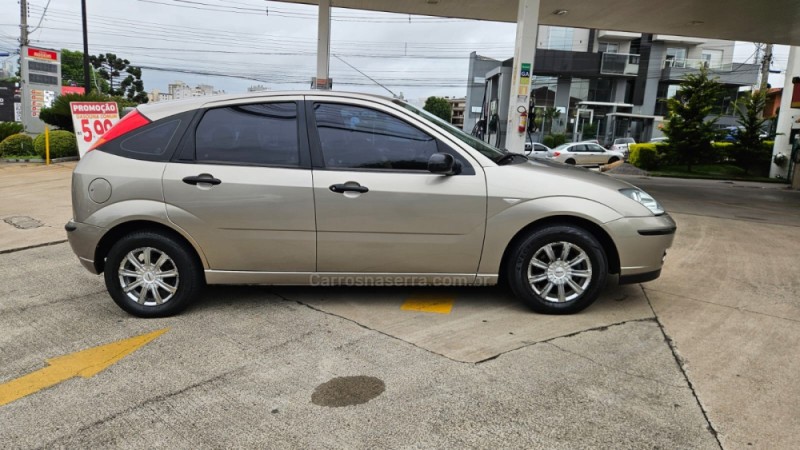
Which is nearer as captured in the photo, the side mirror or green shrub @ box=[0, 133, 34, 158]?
the side mirror

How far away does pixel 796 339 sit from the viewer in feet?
13.1

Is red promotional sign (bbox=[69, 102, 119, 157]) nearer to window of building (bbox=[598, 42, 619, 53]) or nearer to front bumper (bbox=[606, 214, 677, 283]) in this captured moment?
front bumper (bbox=[606, 214, 677, 283])

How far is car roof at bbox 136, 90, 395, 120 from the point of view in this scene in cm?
428

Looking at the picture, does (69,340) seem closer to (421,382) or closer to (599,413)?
(421,382)

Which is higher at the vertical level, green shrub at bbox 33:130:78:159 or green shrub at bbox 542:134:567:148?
green shrub at bbox 542:134:567:148

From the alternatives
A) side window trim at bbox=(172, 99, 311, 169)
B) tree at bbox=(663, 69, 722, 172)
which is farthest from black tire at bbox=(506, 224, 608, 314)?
tree at bbox=(663, 69, 722, 172)

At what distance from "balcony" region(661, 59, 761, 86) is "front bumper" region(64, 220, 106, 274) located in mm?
51824

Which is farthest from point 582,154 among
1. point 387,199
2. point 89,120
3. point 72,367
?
point 72,367

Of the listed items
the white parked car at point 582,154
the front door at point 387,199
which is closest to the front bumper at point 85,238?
the front door at point 387,199

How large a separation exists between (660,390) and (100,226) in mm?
4010

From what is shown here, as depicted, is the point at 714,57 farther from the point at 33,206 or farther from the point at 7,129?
the point at 33,206

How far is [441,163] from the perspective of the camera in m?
3.95

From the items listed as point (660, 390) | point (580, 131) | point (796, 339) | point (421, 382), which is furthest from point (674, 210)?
point (580, 131)

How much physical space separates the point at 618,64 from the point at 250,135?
4884 cm
